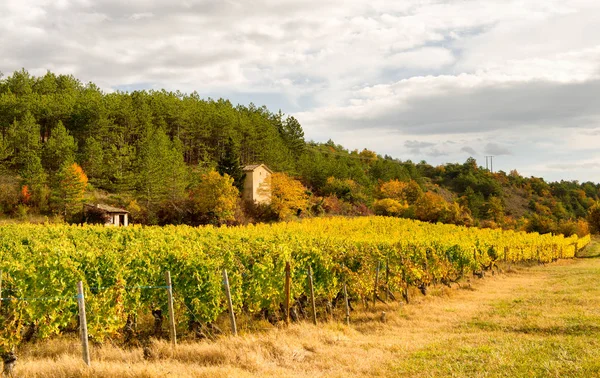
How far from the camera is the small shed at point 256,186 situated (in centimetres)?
6109

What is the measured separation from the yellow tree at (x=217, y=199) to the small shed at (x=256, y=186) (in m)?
9.00

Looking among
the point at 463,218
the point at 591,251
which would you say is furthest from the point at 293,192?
the point at 591,251

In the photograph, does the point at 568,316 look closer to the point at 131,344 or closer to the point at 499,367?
the point at 499,367

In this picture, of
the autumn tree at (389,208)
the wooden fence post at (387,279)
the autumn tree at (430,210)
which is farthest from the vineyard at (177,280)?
the autumn tree at (389,208)

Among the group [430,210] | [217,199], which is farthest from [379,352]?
[430,210]

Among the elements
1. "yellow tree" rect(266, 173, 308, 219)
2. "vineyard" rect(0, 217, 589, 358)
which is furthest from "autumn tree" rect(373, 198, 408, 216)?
"vineyard" rect(0, 217, 589, 358)

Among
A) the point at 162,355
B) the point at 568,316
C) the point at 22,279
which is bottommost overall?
the point at 568,316

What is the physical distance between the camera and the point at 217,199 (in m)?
50.7

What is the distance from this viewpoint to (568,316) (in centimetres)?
1409

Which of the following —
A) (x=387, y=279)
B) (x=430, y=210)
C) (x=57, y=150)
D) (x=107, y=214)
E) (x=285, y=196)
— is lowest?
(x=387, y=279)

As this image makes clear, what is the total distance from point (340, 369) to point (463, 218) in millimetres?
63310

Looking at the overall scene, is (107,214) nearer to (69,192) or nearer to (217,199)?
(69,192)

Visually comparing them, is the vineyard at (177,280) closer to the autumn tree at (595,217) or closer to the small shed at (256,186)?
the small shed at (256,186)

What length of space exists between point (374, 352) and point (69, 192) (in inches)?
1818
